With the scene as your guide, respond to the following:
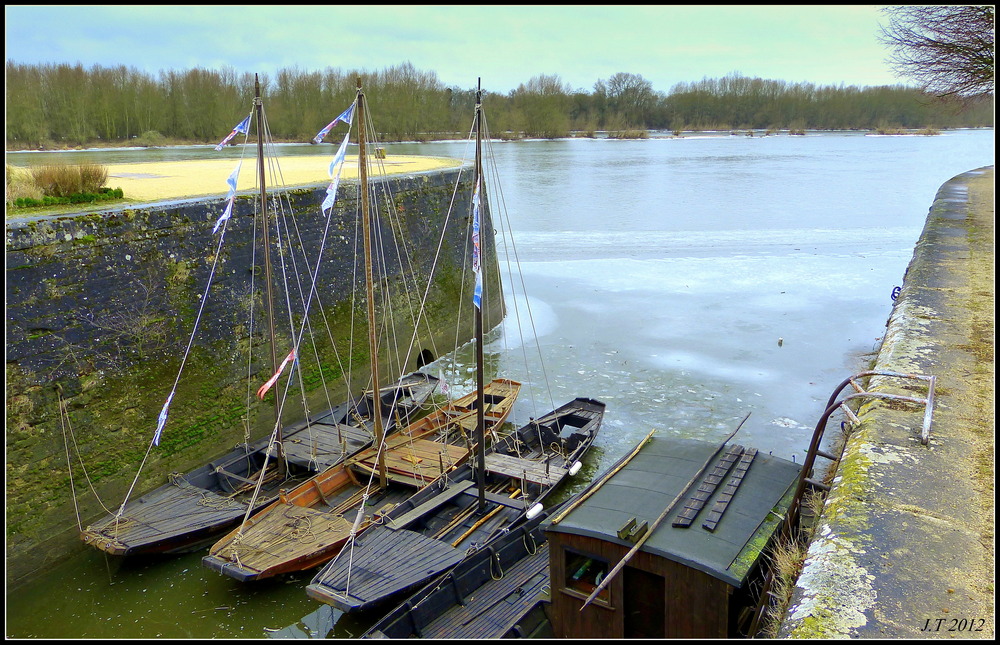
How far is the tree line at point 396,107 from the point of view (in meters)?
45.0

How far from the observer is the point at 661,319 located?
25.6 meters

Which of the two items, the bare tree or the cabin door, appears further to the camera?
the bare tree

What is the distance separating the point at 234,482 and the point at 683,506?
988 centimetres

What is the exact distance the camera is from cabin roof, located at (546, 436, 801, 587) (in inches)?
293

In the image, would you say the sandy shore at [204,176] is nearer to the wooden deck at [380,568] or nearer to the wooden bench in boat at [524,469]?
the wooden bench in boat at [524,469]

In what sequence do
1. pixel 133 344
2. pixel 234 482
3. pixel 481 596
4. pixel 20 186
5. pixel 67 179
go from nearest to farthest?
pixel 481 596
pixel 133 344
pixel 234 482
pixel 20 186
pixel 67 179

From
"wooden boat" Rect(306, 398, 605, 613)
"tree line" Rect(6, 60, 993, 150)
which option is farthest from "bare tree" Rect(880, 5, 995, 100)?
"wooden boat" Rect(306, 398, 605, 613)

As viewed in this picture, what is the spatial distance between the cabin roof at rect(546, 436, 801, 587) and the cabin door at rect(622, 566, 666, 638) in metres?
0.60

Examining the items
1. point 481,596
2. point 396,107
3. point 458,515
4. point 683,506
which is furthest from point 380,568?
point 396,107

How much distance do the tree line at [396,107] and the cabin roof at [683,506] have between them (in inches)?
Result: 402

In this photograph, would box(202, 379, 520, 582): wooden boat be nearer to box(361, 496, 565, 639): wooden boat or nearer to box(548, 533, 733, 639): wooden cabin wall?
box(361, 496, 565, 639): wooden boat

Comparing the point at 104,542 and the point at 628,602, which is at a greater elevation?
the point at 628,602

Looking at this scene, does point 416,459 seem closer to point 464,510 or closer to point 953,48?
point 464,510

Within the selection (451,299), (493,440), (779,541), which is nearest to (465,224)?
(451,299)
